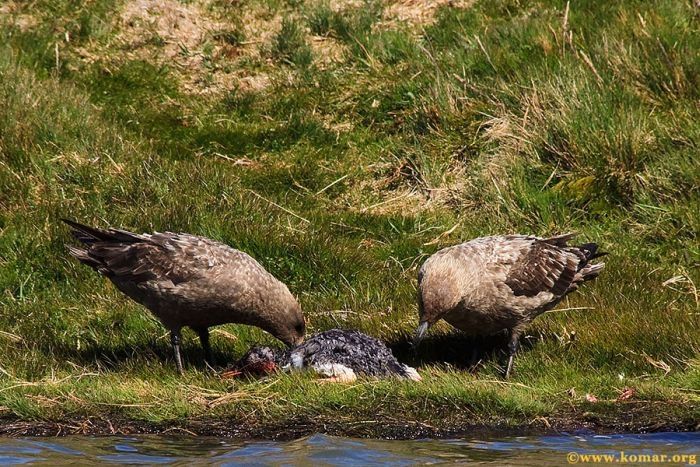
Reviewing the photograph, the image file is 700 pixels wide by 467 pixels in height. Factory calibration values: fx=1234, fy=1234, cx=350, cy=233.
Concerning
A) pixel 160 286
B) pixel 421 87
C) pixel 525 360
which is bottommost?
pixel 525 360

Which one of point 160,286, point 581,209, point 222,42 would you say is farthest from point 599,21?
point 160,286

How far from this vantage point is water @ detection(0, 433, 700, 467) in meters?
7.01

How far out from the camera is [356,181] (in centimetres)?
1200

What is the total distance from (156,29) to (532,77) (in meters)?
4.55

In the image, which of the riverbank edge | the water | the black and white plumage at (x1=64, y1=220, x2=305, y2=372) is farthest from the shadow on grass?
the water

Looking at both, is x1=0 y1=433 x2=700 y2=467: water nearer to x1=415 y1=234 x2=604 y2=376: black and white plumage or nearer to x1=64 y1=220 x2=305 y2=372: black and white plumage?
x1=415 y1=234 x2=604 y2=376: black and white plumage

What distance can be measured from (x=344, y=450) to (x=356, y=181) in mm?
5104

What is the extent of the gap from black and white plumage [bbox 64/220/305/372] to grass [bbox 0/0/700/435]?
1.41 ft

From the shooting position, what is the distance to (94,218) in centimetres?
1080

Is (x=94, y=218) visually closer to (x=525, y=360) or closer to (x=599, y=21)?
(x=525, y=360)

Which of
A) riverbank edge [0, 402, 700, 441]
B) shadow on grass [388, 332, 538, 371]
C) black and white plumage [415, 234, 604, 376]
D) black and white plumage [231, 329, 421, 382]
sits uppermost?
black and white plumage [415, 234, 604, 376]

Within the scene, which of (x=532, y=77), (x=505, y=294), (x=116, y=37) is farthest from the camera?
(x=116, y=37)

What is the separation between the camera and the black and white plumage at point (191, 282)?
29.1 ft

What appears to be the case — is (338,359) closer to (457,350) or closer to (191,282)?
(191,282)
